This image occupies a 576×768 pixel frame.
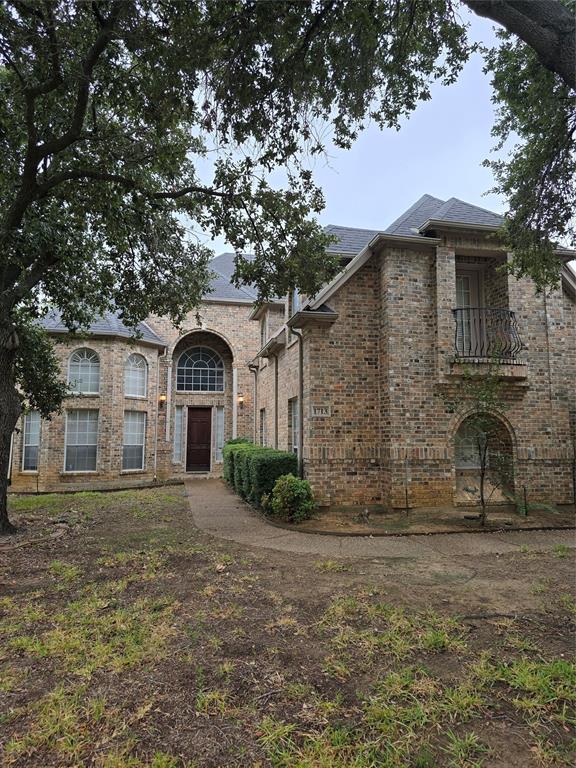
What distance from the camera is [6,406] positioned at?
7477 mm

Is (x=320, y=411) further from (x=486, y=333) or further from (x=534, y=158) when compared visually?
(x=534, y=158)

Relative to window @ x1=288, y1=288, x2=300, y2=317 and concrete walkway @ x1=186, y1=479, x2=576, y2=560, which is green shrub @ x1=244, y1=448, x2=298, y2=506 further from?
window @ x1=288, y1=288, x2=300, y2=317

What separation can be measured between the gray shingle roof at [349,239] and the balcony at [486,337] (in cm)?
265

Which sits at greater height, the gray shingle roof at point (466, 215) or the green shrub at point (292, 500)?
the gray shingle roof at point (466, 215)

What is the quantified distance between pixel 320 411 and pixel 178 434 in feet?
37.3

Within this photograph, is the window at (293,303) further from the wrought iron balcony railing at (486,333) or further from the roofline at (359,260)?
the wrought iron balcony railing at (486,333)

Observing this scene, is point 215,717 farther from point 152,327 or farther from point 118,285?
point 152,327

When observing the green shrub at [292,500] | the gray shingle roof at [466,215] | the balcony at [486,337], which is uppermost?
the gray shingle roof at [466,215]

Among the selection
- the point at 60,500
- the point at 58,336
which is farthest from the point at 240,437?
the point at 58,336

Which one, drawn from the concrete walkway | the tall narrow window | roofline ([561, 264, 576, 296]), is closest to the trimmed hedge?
the concrete walkway

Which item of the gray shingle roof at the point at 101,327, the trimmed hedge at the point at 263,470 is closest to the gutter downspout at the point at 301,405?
the trimmed hedge at the point at 263,470

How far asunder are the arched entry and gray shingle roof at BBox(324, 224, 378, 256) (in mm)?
4371

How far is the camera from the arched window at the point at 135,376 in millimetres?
16422

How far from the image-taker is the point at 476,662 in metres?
3.04
